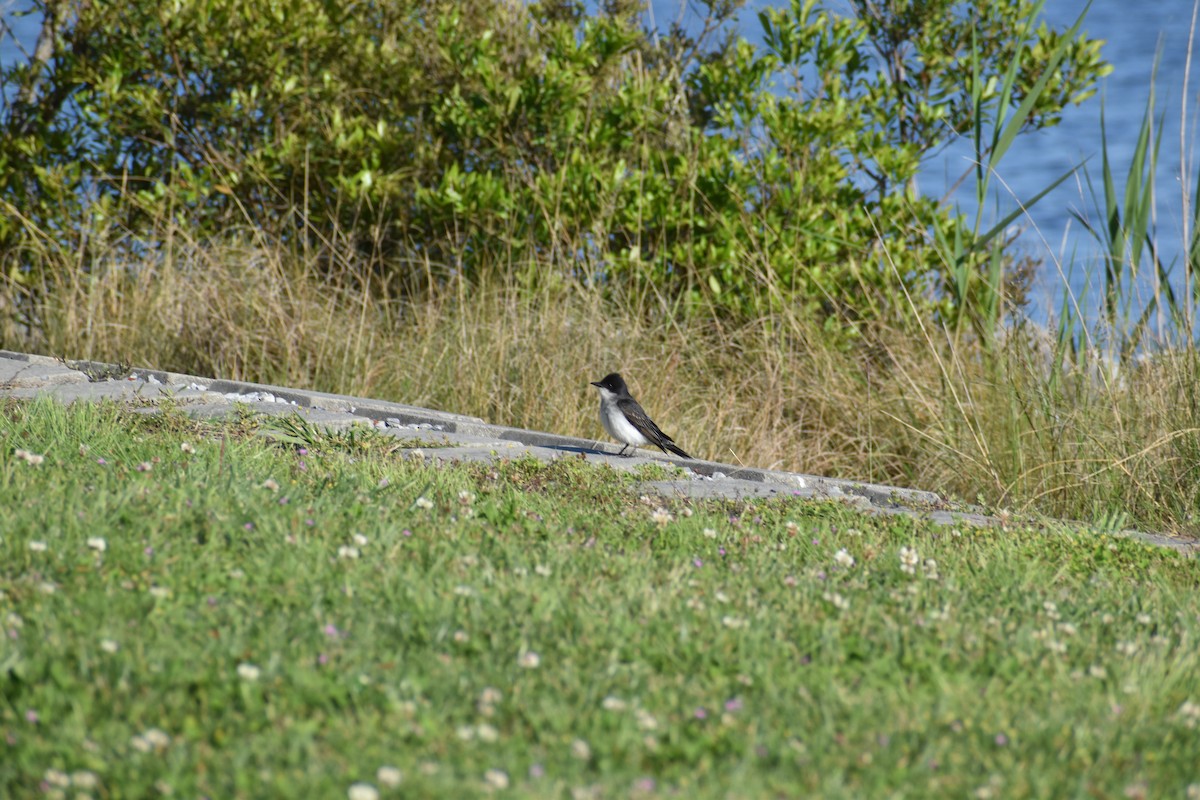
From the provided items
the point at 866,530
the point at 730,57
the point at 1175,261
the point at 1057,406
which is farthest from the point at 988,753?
the point at 730,57

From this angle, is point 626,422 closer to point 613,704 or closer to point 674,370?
point 674,370

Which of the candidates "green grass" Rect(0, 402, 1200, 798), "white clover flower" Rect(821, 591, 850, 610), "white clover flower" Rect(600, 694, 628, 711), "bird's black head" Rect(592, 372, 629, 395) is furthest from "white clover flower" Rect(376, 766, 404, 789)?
"bird's black head" Rect(592, 372, 629, 395)

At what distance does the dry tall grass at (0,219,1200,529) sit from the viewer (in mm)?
5543

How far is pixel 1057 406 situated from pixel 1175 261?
1.00 m

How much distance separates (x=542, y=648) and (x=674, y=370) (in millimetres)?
4662

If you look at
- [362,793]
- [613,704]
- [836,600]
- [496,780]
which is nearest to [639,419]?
[836,600]

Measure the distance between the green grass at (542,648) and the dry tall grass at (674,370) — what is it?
4.67ft

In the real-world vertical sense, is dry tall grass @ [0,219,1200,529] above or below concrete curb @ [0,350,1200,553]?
above

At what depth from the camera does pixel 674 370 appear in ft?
24.4

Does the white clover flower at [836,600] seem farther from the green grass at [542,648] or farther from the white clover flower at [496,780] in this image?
the white clover flower at [496,780]

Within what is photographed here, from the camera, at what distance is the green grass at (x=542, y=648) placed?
2.36 metres

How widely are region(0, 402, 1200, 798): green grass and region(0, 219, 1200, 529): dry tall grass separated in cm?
142

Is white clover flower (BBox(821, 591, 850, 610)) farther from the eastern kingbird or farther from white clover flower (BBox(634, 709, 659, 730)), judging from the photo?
the eastern kingbird

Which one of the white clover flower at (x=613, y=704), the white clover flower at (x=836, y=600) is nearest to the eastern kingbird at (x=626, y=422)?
the white clover flower at (x=836, y=600)
